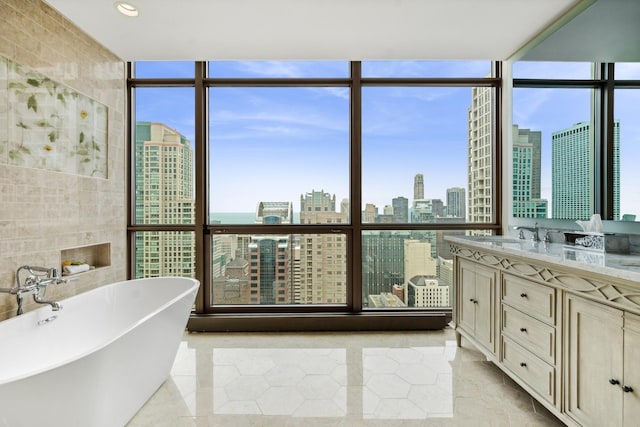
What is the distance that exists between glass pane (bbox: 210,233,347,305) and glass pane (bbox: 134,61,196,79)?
64.9 inches

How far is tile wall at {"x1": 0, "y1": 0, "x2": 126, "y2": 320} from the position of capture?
202 cm

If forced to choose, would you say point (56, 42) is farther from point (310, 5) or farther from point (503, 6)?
point (503, 6)

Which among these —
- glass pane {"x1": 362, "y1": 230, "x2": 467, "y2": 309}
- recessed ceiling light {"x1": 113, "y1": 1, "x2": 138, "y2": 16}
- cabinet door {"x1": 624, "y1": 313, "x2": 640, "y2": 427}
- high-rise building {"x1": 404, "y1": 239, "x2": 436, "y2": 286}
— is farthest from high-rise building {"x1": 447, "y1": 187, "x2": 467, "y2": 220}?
recessed ceiling light {"x1": 113, "y1": 1, "x2": 138, "y2": 16}

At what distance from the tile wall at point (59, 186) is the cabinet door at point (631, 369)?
10.6 ft

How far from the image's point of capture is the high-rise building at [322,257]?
10.8ft

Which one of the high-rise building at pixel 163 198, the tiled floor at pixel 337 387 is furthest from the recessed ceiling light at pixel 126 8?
the tiled floor at pixel 337 387

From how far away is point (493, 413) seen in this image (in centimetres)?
190

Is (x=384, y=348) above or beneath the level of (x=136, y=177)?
beneath

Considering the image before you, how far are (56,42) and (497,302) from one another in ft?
11.7

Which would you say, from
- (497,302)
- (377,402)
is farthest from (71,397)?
(497,302)

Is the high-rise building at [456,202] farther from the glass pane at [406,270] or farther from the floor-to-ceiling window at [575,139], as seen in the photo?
the floor-to-ceiling window at [575,139]

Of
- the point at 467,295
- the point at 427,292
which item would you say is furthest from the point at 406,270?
the point at 467,295

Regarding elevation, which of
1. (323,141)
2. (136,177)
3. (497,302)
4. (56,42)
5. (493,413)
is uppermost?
(56,42)

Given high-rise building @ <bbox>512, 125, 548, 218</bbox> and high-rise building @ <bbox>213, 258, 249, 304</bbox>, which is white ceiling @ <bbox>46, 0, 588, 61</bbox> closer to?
high-rise building @ <bbox>512, 125, 548, 218</bbox>
